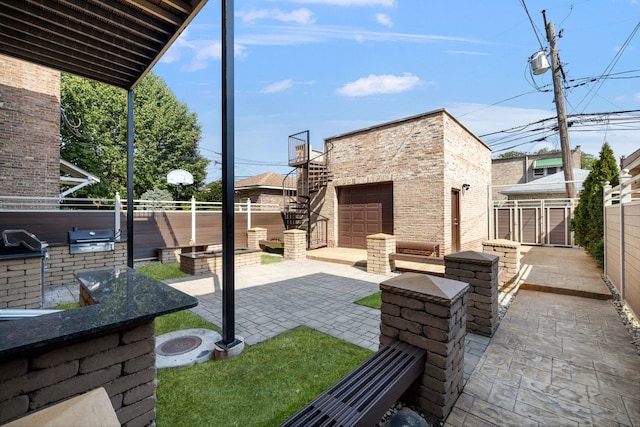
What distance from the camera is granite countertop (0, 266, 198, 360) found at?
1.13 m

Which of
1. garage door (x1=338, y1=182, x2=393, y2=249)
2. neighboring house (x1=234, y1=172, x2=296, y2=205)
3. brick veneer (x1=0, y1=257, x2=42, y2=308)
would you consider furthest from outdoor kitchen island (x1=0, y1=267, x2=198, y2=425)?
neighboring house (x1=234, y1=172, x2=296, y2=205)

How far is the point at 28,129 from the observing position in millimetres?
8133

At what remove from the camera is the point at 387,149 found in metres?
9.52

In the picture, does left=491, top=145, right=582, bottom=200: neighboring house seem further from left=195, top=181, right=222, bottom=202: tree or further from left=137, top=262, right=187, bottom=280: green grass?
left=137, top=262, right=187, bottom=280: green grass

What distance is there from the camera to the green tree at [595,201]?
295 inches

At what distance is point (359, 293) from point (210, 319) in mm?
Result: 2759

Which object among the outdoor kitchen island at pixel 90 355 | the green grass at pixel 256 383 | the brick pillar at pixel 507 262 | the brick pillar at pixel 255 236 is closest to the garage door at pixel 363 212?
the brick pillar at pixel 255 236

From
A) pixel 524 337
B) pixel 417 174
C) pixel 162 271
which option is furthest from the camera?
pixel 417 174

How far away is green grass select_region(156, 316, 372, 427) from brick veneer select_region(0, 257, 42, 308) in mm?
3478

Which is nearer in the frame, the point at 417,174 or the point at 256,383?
the point at 256,383

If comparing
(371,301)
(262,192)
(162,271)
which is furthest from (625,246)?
(262,192)

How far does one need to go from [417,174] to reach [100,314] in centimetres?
870

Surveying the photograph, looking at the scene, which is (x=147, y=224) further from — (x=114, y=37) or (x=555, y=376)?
(x=555, y=376)

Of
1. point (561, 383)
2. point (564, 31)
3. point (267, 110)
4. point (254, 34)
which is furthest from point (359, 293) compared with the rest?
point (267, 110)
